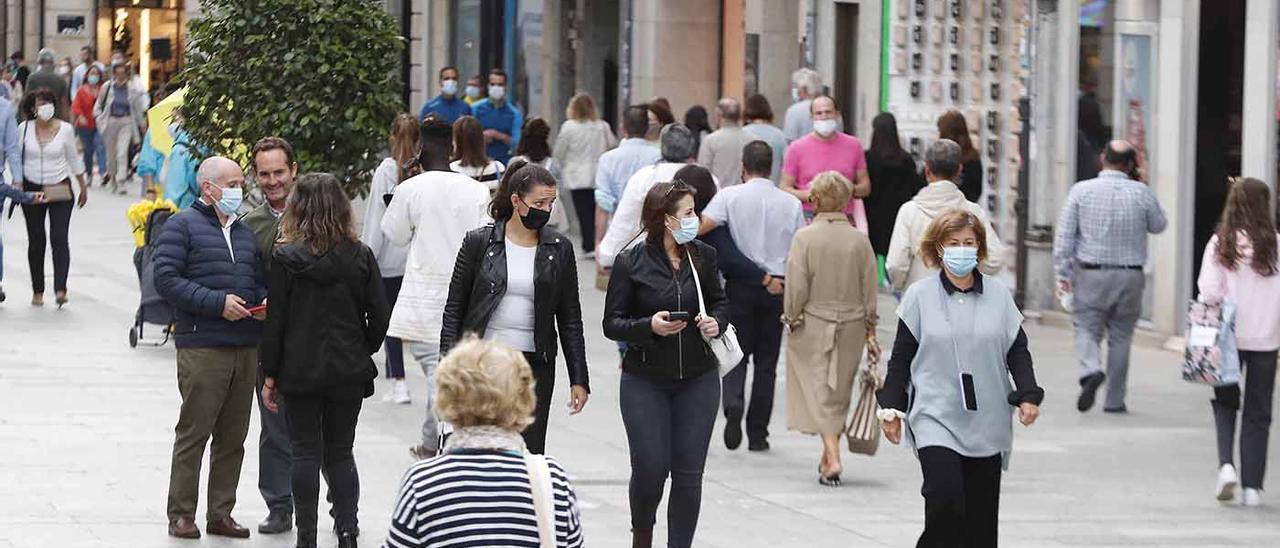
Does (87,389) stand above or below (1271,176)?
below

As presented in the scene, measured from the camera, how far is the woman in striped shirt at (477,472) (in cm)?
554

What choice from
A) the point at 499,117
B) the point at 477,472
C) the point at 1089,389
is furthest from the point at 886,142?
the point at 477,472

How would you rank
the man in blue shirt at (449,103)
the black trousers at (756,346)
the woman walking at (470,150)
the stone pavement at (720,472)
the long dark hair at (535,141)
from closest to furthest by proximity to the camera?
1. the stone pavement at (720,472)
2. the black trousers at (756,346)
3. the woman walking at (470,150)
4. the long dark hair at (535,141)
5. the man in blue shirt at (449,103)

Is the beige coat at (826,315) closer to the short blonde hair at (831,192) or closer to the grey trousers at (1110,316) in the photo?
the short blonde hair at (831,192)

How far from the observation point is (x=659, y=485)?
31.1 feet

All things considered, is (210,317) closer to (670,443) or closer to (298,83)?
(670,443)

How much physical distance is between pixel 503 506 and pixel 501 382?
0.91 feet

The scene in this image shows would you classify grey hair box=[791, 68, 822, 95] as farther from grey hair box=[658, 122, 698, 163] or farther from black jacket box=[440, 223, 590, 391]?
black jacket box=[440, 223, 590, 391]

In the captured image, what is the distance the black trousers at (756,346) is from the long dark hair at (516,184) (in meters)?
3.29

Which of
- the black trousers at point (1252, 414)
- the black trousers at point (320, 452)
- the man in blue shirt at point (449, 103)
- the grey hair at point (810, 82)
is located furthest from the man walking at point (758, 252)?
the man in blue shirt at point (449, 103)

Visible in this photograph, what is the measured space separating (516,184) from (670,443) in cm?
114

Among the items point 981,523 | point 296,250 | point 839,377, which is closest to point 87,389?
point 839,377

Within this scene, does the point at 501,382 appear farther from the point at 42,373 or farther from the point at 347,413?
the point at 42,373

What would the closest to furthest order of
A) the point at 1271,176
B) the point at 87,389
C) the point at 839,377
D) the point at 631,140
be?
the point at 839,377, the point at 87,389, the point at 1271,176, the point at 631,140
